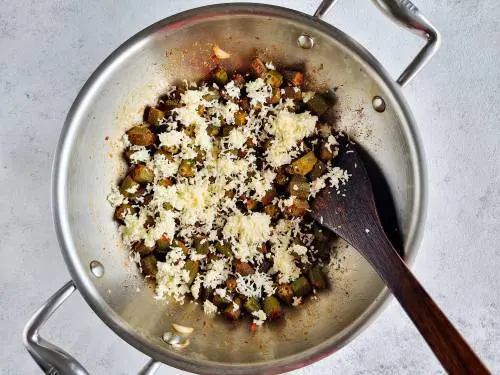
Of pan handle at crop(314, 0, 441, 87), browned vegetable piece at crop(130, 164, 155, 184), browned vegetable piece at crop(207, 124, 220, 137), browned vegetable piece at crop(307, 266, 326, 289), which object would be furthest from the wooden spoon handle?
browned vegetable piece at crop(130, 164, 155, 184)

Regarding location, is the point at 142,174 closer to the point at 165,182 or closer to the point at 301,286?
the point at 165,182

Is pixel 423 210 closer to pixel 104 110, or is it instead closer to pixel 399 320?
pixel 399 320

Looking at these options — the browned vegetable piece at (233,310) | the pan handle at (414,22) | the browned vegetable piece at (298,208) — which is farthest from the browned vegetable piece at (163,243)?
the pan handle at (414,22)

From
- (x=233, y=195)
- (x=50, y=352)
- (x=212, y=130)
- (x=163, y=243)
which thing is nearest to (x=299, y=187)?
(x=233, y=195)

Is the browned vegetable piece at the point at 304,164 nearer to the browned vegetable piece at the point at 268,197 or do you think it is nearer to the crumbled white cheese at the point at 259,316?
the browned vegetable piece at the point at 268,197

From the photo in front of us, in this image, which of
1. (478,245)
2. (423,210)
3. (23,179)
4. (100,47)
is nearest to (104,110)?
(100,47)
